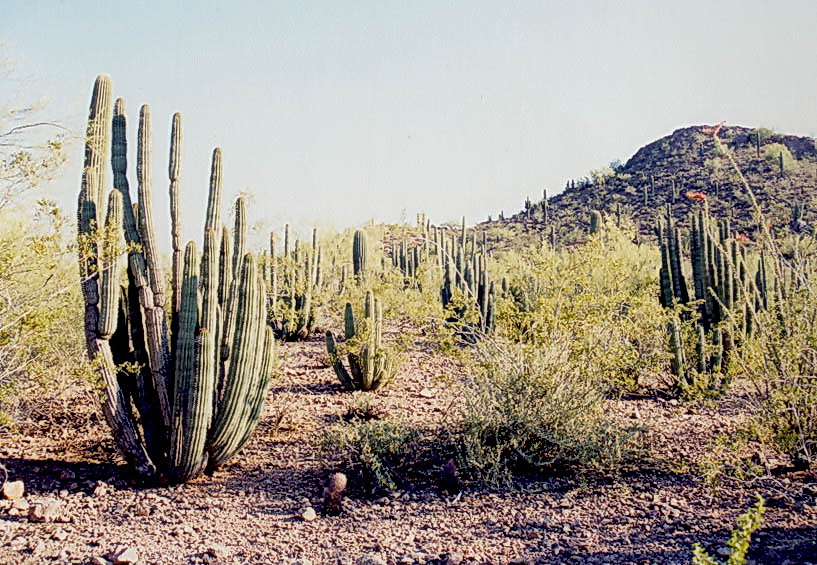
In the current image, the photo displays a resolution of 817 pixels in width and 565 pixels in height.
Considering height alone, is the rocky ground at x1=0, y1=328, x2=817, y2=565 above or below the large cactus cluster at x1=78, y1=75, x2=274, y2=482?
below

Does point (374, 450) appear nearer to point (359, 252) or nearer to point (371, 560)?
point (371, 560)

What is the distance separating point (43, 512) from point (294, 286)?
8.13m

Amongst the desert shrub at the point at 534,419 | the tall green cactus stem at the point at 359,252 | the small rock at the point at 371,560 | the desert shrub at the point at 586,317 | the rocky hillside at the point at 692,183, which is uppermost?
the rocky hillside at the point at 692,183

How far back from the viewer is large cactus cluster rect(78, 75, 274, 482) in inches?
217

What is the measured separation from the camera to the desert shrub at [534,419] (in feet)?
17.7

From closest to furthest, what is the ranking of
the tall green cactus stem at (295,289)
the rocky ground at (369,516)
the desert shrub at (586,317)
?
the rocky ground at (369,516)
the desert shrub at (586,317)
the tall green cactus stem at (295,289)

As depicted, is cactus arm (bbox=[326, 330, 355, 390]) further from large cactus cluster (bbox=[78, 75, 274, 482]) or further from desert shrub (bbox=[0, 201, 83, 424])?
desert shrub (bbox=[0, 201, 83, 424])

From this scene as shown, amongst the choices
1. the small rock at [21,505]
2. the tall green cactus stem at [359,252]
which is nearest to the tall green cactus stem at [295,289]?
the tall green cactus stem at [359,252]

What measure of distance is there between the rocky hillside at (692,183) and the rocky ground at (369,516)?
77.1ft

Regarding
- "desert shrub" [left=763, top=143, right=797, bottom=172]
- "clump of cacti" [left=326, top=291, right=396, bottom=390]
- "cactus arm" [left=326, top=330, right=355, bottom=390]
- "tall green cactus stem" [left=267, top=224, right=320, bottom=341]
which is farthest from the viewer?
"desert shrub" [left=763, top=143, right=797, bottom=172]

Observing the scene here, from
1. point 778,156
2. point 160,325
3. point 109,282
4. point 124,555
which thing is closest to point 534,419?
point 124,555

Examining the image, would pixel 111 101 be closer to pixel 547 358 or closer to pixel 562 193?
pixel 547 358

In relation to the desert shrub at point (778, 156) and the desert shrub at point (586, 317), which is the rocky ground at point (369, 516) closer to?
the desert shrub at point (586, 317)

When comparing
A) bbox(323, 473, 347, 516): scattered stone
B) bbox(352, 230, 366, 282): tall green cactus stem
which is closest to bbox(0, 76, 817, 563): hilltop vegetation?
bbox(323, 473, 347, 516): scattered stone
